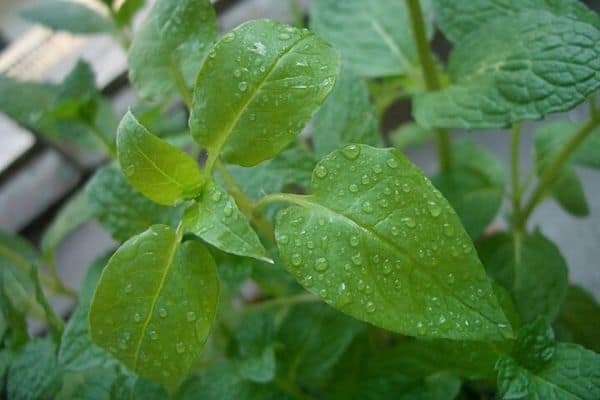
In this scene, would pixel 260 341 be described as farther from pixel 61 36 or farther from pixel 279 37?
pixel 61 36

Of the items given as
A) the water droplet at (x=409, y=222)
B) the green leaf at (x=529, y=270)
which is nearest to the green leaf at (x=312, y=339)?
the green leaf at (x=529, y=270)

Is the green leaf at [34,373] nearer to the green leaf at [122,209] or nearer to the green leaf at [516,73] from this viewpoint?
the green leaf at [122,209]

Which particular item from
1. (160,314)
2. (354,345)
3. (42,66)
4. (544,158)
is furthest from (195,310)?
(42,66)

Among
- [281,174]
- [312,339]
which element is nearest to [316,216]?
[281,174]

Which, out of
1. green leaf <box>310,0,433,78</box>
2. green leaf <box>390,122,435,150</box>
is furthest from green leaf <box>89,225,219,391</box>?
green leaf <box>390,122,435,150</box>

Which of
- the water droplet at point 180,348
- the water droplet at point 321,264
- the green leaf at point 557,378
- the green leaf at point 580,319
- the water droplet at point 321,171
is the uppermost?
the water droplet at point 321,171

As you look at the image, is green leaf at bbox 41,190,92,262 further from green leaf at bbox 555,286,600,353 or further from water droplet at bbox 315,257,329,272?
green leaf at bbox 555,286,600,353
